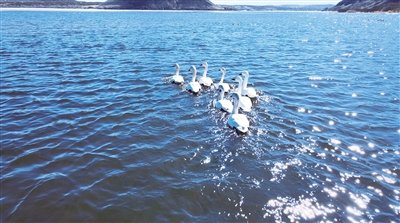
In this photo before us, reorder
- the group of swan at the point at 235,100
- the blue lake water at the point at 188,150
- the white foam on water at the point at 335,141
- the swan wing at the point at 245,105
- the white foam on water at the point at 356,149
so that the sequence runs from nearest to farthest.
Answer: the blue lake water at the point at 188,150
the white foam on water at the point at 356,149
the white foam on water at the point at 335,141
the group of swan at the point at 235,100
the swan wing at the point at 245,105

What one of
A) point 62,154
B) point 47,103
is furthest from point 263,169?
point 47,103

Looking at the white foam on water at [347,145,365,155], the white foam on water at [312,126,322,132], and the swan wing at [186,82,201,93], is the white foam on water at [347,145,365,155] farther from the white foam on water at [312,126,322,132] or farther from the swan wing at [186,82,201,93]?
the swan wing at [186,82,201,93]

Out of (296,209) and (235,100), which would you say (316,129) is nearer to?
(235,100)

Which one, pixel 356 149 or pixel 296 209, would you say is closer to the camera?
pixel 296 209

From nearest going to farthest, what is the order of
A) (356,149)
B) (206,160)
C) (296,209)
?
(296,209)
(206,160)
(356,149)

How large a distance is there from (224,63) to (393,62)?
14.0 m

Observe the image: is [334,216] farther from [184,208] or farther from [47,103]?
[47,103]

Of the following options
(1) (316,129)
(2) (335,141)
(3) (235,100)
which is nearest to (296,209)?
(2) (335,141)

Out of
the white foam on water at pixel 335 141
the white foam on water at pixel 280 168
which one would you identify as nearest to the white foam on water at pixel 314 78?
the white foam on water at pixel 335 141

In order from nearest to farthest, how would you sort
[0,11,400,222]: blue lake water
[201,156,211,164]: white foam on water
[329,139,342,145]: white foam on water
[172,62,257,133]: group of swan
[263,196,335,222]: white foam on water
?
[263,196,335,222]: white foam on water → [0,11,400,222]: blue lake water → [201,156,211,164]: white foam on water → [329,139,342,145]: white foam on water → [172,62,257,133]: group of swan

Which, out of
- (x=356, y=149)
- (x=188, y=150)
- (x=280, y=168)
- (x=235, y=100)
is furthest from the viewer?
(x=235, y=100)

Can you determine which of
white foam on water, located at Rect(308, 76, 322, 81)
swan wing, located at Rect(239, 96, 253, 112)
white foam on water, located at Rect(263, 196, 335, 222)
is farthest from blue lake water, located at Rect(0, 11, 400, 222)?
swan wing, located at Rect(239, 96, 253, 112)

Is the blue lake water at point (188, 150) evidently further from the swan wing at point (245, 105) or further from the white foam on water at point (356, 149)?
the swan wing at point (245, 105)

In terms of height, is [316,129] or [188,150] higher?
[188,150]
